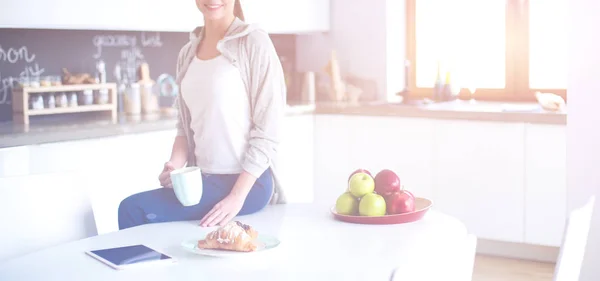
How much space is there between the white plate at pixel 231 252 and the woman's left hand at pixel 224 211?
24cm

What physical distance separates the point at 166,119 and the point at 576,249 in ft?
8.54

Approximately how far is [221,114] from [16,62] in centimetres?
192

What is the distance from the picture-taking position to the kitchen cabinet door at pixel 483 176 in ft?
14.3

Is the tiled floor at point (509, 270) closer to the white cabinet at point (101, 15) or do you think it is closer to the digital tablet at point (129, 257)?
the white cabinet at point (101, 15)

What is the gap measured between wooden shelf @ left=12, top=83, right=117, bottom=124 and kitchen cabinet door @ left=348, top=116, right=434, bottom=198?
131 cm

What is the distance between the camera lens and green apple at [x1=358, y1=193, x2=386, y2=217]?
7.23ft

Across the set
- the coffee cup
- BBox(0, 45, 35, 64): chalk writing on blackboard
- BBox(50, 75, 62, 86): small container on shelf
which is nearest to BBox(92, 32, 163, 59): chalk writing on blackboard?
BBox(50, 75, 62, 86): small container on shelf

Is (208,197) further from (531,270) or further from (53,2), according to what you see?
(531,270)

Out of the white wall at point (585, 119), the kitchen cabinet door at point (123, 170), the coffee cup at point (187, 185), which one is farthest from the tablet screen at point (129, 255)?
the white wall at point (585, 119)

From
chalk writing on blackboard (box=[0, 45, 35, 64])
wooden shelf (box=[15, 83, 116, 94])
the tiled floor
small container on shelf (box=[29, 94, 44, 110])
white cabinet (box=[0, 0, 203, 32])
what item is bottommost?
the tiled floor

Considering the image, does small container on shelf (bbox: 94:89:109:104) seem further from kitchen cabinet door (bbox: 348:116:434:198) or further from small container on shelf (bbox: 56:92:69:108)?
kitchen cabinet door (bbox: 348:116:434:198)

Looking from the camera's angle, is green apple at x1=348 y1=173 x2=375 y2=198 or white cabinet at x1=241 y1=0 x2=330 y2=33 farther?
white cabinet at x1=241 y1=0 x2=330 y2=33

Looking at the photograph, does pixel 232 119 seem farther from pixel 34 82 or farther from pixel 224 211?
pixel 34 82

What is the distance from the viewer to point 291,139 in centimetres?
475
